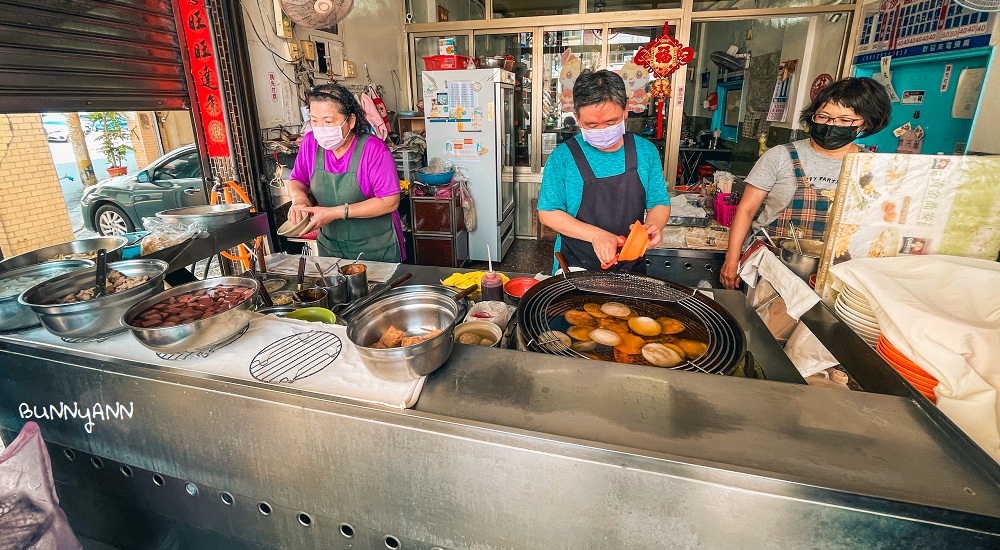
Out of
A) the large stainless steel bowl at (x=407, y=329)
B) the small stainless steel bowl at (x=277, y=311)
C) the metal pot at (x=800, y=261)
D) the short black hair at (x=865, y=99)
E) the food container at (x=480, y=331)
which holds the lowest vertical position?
the food container at (x=480, y=331)

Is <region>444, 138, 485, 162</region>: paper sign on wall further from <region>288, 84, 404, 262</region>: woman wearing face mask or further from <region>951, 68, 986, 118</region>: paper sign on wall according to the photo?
<region>951, 68, 986, 118</region>: paper sign on wall

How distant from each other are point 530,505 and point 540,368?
1.17 feet

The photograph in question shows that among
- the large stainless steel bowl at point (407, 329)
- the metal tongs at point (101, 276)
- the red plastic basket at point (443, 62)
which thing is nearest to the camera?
the large stainless steel bowl at point (407, 329)

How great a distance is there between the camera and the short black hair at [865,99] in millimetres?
2266

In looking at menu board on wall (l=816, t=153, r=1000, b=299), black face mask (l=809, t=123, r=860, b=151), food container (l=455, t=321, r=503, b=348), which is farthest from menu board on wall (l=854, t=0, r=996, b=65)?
food container (l=455, t=321, r=503, b=348)

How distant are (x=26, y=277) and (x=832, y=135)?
372cm

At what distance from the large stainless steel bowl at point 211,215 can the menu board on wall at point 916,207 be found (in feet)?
8.42

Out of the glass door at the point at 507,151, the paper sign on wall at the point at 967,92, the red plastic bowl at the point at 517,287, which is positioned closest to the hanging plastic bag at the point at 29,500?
the red plastic bowl at the point at 517,287

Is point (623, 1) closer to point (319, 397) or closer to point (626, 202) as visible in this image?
point (626, 202)

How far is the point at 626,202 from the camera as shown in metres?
2.51

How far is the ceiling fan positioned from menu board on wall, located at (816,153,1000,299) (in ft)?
13.6

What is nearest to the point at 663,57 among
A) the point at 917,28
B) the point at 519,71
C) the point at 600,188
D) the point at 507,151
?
the point at 917,28

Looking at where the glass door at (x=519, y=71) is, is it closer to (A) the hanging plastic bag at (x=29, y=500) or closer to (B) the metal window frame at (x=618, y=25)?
(B) the metal window frame at (x=618, y=25)

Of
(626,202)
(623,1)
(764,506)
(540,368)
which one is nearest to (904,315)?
(764,506)
